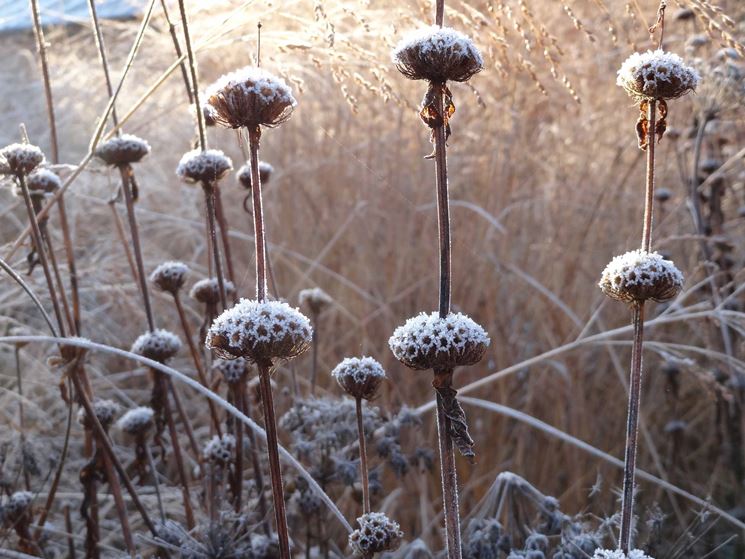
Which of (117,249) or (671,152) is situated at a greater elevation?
(671,152)

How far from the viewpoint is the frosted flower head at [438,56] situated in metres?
0.57

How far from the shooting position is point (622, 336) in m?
2.25

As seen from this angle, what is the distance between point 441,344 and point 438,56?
0.65ft

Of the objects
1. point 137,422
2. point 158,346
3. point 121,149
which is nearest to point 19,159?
point 121,149

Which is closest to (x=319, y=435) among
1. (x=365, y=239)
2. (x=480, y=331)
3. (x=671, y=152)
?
(x=480, y=331)

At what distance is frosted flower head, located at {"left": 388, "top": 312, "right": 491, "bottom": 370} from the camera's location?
578 millimetres

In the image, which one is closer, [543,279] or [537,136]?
[543,279]

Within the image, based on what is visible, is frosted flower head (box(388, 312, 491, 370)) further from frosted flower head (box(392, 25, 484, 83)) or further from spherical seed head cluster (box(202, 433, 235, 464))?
spherical seed head cluster (box(202, 433, 235, 464))

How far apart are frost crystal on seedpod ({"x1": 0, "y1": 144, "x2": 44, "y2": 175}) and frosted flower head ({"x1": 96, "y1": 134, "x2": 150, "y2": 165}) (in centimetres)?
12

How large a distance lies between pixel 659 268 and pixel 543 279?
1.55m

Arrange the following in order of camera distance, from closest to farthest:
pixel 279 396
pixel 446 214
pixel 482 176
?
pixel 446 214
pixel 279 396
pixel 482 176

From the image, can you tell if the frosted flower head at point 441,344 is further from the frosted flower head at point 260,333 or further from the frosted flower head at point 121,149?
the frosted flower head at point 121,149

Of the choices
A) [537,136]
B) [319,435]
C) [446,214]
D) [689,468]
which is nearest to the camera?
[446,214]

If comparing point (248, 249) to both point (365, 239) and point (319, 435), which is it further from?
point (319, 435)
